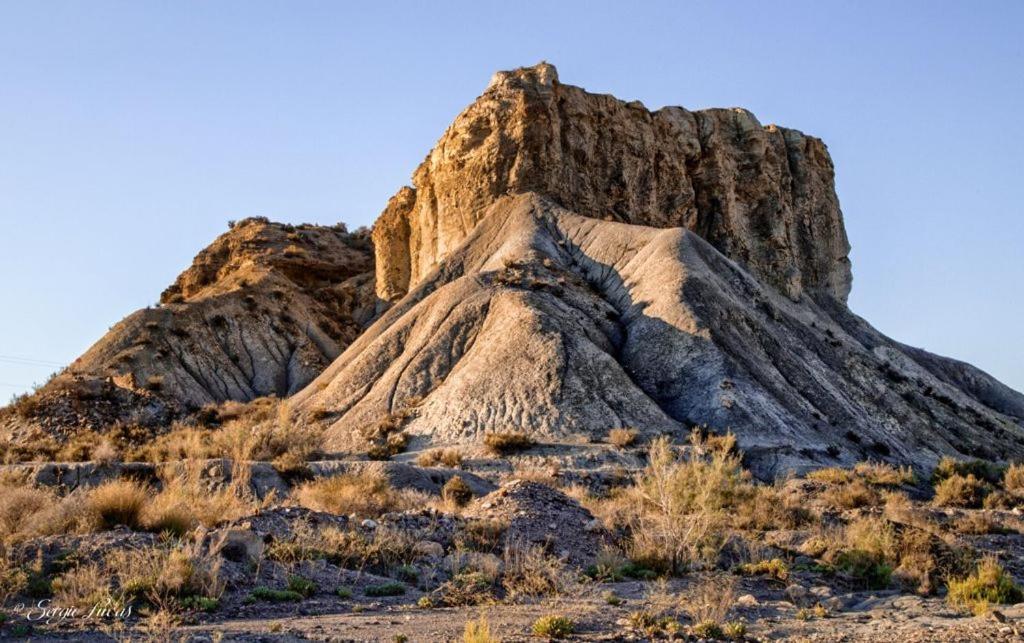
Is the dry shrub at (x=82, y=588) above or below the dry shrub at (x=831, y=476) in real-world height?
below

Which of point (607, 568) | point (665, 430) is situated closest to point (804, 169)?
point (665, 430)

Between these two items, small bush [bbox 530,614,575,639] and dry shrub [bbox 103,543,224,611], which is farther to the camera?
dry shrub [bbox 103,543,224,611]

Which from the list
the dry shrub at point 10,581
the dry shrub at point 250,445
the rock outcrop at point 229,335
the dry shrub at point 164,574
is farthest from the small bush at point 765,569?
the rock outcrop at point 229,335

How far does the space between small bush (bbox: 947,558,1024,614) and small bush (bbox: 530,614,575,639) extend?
252 inches

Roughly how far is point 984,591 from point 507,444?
18.9 meters

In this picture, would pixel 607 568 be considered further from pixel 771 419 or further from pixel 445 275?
pixel 445 275

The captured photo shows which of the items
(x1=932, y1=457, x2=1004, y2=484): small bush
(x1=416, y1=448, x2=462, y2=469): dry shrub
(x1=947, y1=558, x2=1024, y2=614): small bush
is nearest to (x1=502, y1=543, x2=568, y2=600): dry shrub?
(x1=947, y1=558, x2=1024, y2=614): small bush

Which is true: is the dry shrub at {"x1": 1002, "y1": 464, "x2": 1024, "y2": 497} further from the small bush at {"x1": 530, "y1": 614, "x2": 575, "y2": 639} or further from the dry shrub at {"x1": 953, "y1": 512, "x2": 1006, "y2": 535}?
the small bush at {"x1": 530, "y1": 614, "x2": 575, "y2": 639}

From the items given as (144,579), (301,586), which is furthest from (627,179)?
(144,579)

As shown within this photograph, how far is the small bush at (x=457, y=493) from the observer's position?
22.4 m

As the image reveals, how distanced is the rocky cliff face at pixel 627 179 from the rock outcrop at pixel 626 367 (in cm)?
522

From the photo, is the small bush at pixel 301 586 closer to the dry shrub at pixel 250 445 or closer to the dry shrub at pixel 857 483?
the dry shrub at pixel 250 445

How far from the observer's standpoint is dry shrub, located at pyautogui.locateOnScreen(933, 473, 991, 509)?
86.4 feet

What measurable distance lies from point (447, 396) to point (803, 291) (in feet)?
129
